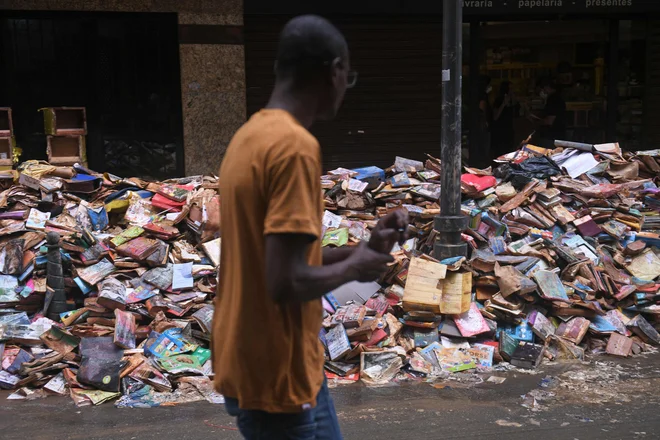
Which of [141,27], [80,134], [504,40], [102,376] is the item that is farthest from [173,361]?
[504,40]

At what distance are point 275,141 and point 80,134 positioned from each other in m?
8.71

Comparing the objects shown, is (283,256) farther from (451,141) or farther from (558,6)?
(558,6)

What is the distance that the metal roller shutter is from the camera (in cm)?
1253

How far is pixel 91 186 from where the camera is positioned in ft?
25.7

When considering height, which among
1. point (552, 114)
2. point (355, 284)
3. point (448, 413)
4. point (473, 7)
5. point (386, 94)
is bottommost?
point (448, 413)

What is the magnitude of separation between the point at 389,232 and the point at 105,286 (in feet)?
15.0

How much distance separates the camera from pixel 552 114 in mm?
13445

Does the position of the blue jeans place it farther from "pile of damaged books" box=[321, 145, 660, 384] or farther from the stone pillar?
the stone pillar

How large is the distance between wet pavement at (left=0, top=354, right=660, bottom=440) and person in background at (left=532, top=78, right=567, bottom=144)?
27.1ft

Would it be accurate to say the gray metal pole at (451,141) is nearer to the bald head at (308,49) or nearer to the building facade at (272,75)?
the bald head at (308,49)

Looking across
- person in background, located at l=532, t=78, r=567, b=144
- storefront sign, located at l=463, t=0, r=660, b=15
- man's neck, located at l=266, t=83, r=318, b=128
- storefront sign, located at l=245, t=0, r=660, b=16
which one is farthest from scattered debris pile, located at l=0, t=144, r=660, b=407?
person in background, located at l=532, t=78, r=567, b=144

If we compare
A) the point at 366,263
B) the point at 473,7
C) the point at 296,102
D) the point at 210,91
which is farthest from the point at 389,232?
the point at 473,7

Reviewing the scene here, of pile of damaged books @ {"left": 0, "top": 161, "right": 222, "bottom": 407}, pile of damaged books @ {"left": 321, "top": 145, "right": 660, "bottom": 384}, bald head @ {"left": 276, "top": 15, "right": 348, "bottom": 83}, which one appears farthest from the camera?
pile of damaged books @ {"left": 321, "top": 145, "right": 660, "bottom": 384}

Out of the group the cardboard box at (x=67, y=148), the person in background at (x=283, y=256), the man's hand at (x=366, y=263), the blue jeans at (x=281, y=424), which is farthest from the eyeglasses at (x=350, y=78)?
the cardboard box at (x=67, y=148)
